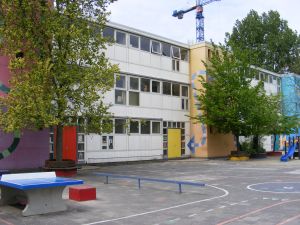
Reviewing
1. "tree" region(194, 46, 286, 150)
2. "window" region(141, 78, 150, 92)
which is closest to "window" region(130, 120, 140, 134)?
"window" region(141, 78, 150, 92)

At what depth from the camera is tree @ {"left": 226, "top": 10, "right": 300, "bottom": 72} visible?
219ft

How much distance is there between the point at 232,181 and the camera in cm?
1642

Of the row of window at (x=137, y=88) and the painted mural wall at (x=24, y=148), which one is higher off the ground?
the row of window at (x=137, y=88)

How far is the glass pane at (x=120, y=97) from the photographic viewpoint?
26484 millimetres

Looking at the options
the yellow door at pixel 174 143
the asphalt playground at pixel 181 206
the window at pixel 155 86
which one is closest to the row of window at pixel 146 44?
the window at pixel 155 86

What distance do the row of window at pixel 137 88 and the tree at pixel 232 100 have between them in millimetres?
2190

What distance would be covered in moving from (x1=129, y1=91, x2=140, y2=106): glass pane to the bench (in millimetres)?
16847

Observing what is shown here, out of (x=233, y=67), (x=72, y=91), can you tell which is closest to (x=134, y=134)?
(x=233, y=67)

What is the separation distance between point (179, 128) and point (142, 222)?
2276 cm

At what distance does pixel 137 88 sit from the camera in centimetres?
2800

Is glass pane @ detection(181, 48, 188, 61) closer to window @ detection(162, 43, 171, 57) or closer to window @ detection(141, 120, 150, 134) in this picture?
window @ detection(162, 43, 171, 57)

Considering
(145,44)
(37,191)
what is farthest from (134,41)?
(37,191)

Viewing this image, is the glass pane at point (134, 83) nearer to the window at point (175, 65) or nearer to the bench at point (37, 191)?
the window at point (175, 65)

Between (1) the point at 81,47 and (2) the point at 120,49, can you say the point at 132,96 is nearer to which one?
(2) the point at 120,49
